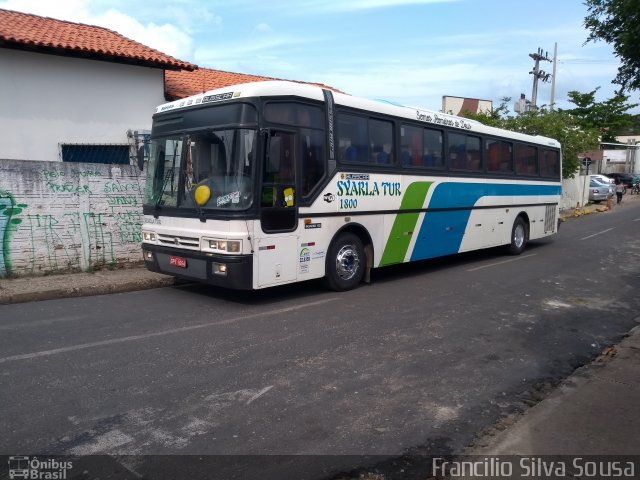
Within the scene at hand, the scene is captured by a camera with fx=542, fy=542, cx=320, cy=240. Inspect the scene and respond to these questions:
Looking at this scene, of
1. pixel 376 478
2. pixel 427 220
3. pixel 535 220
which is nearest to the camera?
pixel 376 478

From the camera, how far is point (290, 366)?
5.43m

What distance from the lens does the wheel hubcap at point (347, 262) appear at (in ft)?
29.3

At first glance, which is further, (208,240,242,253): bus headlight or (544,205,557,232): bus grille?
(544,205,557,232): bus grille

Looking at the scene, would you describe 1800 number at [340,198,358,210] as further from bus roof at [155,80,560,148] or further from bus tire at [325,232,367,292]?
bus roof at [155,80,560,148]

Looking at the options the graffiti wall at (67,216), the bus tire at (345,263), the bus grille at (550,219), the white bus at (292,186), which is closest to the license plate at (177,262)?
the white bus at (292,186)

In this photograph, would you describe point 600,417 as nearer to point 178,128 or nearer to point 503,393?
point 503,393

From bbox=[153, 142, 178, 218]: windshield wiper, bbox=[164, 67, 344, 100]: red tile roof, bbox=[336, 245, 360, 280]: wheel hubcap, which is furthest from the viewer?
bbox=[164, 67, 344, 100]: red tile roof

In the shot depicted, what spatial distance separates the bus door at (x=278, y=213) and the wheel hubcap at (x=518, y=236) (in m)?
8.27

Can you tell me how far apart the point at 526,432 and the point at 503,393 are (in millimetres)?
933

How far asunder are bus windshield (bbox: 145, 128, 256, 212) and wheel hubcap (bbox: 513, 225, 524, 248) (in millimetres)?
9201

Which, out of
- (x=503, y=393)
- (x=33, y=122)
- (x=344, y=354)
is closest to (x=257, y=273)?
(x=344, y=354)

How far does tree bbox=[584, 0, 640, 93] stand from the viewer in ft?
25.7

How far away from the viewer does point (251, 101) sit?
7.40 m

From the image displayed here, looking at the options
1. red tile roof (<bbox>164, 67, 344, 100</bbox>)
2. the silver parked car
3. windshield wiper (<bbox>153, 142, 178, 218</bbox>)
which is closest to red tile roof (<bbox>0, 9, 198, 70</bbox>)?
red tile roof (<bbox>164, 67, 344, 100</bbox>)
